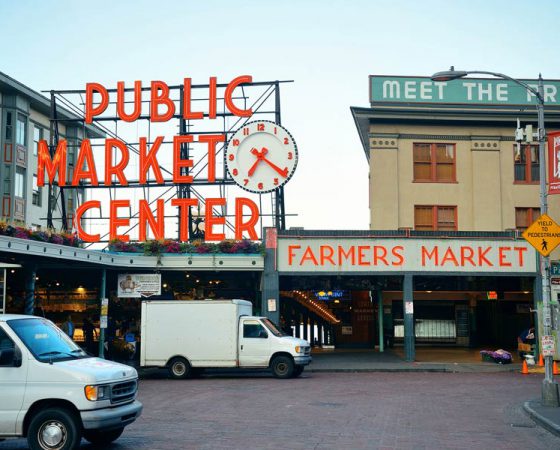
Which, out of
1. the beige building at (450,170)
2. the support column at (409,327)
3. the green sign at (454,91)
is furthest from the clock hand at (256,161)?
the support column at (409,327)

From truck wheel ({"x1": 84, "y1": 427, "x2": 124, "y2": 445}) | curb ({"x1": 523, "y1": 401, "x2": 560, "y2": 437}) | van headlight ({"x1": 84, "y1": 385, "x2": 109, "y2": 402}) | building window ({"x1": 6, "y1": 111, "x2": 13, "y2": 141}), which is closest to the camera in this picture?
van headlight ({"x1": 84, "y1": 385, "x2": 109, "y2": 402})

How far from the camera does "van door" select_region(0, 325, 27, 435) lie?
40.2ft

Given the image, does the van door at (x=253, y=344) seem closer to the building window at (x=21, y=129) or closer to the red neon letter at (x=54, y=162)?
the red neon letter at (x=54, y=162)

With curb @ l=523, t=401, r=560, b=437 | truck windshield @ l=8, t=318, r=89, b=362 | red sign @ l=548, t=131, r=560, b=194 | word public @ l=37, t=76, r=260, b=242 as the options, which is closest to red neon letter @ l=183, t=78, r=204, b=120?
word public @ l=37, t=76, r=260, b=242

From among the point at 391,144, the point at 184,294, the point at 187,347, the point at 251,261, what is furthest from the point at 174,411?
the point at 391,144

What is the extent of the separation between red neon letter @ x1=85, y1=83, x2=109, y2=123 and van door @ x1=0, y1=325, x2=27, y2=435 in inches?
1257

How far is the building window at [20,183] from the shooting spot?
54916 millimetres

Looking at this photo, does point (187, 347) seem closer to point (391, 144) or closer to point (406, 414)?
point (406, 414)

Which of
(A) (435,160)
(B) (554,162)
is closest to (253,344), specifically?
(B) (554,162)

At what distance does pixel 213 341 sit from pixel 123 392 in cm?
1547

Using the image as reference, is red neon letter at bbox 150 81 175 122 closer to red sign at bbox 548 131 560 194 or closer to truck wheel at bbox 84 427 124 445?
red sign at bbox 548 131 560 194

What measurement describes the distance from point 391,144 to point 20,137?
28.3 m

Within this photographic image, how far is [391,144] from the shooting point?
40250 millimetres

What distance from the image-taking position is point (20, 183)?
55.6 metres
